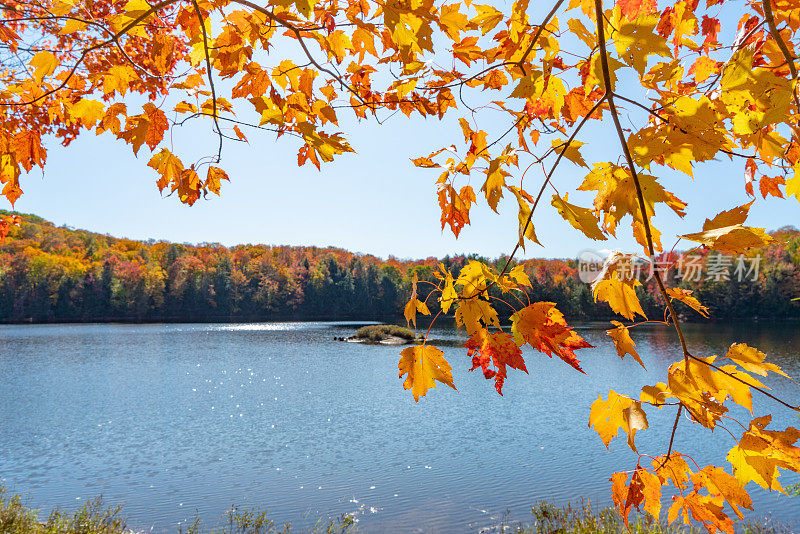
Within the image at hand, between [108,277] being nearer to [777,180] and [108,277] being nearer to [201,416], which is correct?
[201,416]

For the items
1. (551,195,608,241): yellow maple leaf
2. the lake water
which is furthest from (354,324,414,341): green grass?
(551,195,608,241): yellow maple leaf

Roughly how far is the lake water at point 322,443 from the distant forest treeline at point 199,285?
35.7 metres

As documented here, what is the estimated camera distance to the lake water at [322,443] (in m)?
7.65

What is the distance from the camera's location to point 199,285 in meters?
66.1

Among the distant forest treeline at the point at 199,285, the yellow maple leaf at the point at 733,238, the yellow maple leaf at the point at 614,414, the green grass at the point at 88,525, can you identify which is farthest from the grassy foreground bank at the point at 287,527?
the distant forest treeline at the point at 199,285

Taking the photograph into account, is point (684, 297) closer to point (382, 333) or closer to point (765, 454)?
point (765, 454)

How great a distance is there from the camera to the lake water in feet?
25.1

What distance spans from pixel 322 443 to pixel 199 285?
61.4 m

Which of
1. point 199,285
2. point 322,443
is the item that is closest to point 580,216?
point 322,443

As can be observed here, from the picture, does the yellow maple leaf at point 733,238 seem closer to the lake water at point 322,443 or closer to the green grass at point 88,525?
the green grass at point 88,525

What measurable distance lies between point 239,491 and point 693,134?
9153 mm

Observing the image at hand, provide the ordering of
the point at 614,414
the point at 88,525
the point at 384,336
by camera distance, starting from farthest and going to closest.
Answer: the point at 384,336, the point at 88,525, the point at 614,414

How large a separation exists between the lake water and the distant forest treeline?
117 ft

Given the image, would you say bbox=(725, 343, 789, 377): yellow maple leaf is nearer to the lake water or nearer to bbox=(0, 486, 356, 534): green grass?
bbox=(0, 486, 356, 534): green grass
